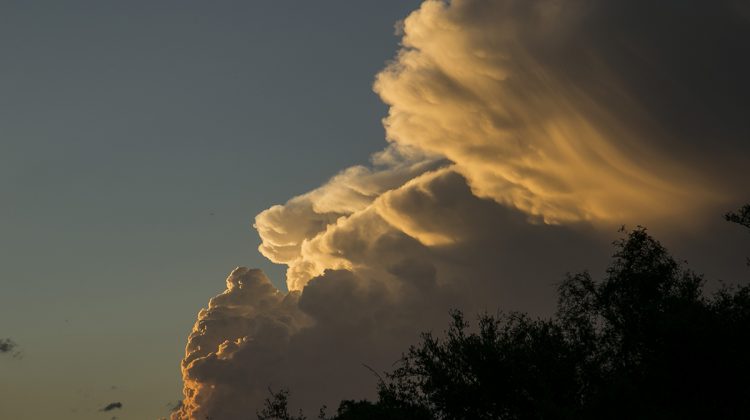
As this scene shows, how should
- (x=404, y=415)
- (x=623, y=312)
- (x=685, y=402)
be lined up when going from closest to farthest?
(x=685, y=402), (x=623, y=312), (x=404, y=415)

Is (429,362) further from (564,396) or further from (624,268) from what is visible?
(624,268)

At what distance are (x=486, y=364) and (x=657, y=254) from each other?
18.3 meters

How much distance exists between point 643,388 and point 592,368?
27.9 feet

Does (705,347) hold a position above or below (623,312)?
below

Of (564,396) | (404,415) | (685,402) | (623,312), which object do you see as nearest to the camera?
(685,402)

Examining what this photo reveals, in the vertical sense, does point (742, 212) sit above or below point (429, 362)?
below

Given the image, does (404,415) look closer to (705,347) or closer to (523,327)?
(523,327)

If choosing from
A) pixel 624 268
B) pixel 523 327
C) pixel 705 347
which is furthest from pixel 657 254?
pixel 705 347

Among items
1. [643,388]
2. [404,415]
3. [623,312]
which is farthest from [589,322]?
[404,415]

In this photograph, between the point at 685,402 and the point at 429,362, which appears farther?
the point at 429,362

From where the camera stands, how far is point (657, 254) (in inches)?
2694

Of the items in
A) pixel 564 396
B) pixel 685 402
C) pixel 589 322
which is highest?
pixel 589 322

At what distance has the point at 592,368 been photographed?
6266 centimetres

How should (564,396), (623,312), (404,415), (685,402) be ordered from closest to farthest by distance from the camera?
(685,402), (564,396), (623,312), (404,415)
